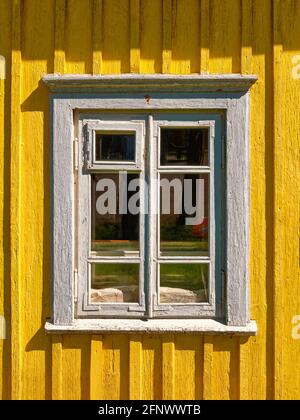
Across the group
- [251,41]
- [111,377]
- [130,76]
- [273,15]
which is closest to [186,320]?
[111,377]

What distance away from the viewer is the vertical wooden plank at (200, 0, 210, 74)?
2695 mm

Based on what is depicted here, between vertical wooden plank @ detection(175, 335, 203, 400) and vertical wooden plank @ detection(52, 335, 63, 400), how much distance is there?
0.79 metres

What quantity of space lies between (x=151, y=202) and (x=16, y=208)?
3.03 feet

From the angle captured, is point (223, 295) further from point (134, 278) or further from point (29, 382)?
point (29, 382)

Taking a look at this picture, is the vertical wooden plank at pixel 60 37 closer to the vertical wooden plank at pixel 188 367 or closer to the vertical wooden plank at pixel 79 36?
the vertical wooden plank at pixel 79 36

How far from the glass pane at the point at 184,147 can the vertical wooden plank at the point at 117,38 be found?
0.54m

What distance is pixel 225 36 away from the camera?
2.71m

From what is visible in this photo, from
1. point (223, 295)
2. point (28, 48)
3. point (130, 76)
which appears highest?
point (28, 48)

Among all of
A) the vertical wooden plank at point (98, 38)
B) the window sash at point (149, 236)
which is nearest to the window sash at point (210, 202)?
the window sash at point (149, 236)

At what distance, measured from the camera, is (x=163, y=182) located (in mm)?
2787

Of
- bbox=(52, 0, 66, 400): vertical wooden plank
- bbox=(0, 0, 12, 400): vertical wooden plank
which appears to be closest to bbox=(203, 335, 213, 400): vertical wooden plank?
bbox=(52, 0, 66, 400): vertical wooden plank

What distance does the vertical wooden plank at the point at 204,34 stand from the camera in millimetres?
2695

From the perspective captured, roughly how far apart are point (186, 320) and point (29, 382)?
1163 millimetres

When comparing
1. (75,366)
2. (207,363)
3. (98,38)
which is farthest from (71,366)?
(98,38)
